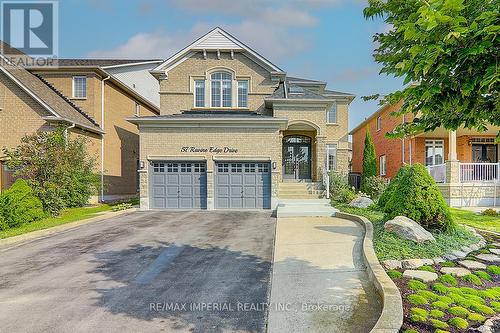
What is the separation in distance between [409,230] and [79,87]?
826 inches

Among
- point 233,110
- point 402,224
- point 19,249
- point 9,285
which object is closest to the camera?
point 9,285

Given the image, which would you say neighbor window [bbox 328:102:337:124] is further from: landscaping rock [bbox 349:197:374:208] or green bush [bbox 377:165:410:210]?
green bush [bbox 377:165:410:210]

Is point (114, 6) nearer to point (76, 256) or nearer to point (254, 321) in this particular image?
point (76, 256)

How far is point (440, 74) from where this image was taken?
2816 millimetres

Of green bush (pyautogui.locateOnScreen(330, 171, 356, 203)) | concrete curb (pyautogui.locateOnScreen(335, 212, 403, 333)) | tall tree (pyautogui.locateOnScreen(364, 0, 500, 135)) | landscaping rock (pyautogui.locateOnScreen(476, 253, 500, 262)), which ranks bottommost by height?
landscaping rock (pyautogui.locateOnScreen(476, 253, 500, 262))

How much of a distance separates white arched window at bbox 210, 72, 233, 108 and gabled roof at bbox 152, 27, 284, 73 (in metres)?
1.70

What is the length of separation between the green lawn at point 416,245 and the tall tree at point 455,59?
176 inches

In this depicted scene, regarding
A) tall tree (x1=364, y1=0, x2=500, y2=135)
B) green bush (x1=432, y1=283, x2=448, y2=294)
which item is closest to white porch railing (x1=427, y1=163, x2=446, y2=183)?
green bush (x1=432, y1=283, x2=448, y2=294)

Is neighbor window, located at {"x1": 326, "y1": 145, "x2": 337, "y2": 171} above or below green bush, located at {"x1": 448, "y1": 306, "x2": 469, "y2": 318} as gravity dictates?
above

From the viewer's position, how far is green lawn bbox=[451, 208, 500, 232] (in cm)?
1132

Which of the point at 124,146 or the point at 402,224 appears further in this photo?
the point at 124,146

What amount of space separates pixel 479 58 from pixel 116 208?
666 inches

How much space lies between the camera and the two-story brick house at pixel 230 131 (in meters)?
17.4

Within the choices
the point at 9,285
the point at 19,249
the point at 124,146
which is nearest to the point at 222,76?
the point at 124,146
